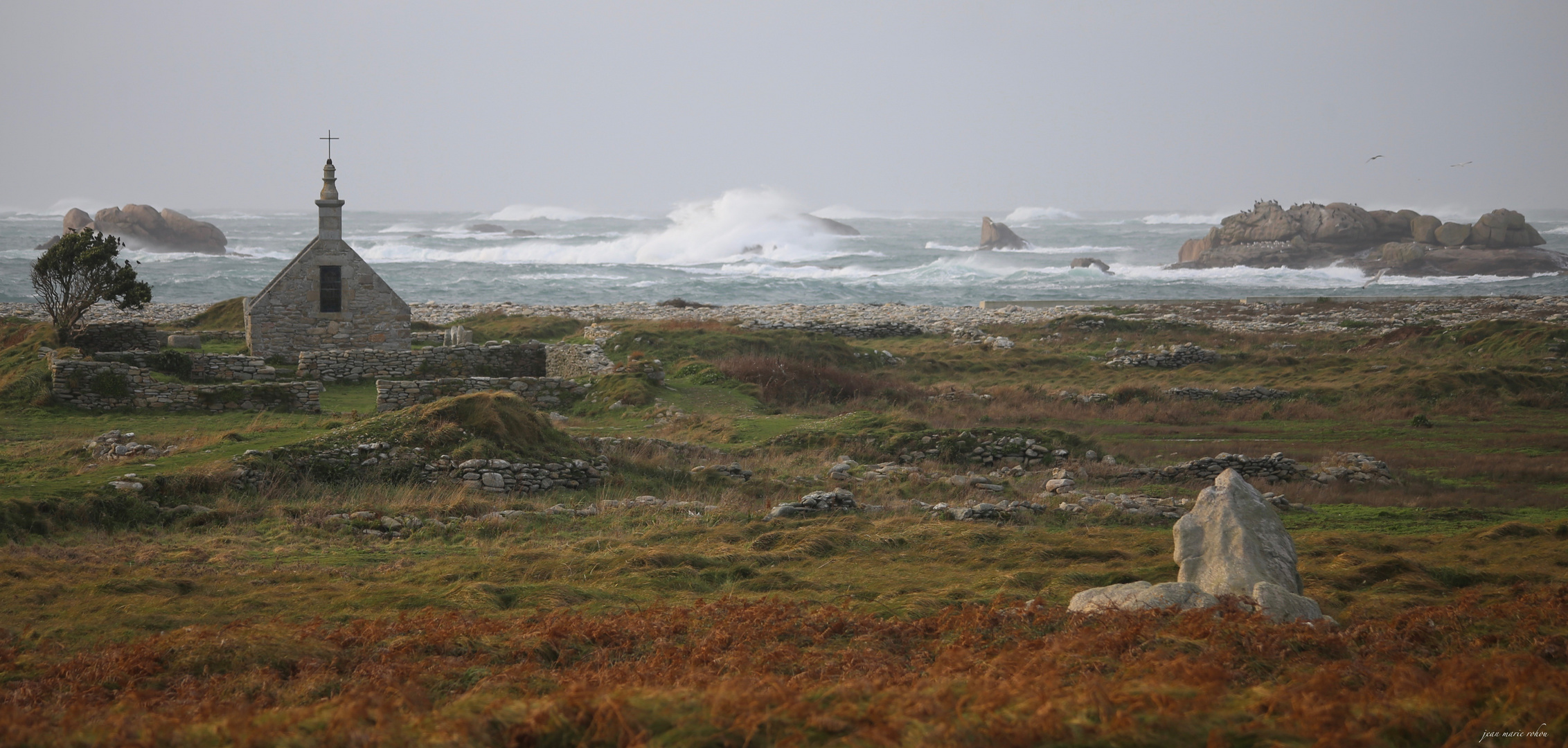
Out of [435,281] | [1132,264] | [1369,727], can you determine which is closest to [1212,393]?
[1369,727]

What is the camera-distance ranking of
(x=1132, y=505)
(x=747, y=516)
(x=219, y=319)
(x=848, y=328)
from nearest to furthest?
(x=747, y=516), (x=1132, y=505), (x=219, y=319), (x=848, y=328)

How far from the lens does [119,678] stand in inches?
220

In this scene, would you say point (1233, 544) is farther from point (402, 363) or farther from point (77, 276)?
point (77, 276)

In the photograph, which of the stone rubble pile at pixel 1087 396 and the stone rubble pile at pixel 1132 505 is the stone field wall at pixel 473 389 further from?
the stone rubble pile at pixel 1087 396

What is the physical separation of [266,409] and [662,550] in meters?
13.1

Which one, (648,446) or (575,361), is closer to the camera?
(648,446)

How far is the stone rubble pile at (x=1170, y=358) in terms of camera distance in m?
28.5

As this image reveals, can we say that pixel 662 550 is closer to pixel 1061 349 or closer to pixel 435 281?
pixel 1061 349

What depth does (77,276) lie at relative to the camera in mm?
24016

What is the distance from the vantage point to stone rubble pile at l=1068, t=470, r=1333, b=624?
→ 262 inches

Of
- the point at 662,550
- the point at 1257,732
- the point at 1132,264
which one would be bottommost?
the point at 662,550

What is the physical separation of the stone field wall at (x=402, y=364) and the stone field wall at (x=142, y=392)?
9.84ft

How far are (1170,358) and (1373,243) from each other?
251 feet

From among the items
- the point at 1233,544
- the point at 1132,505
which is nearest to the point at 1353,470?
the point at 1132,505
